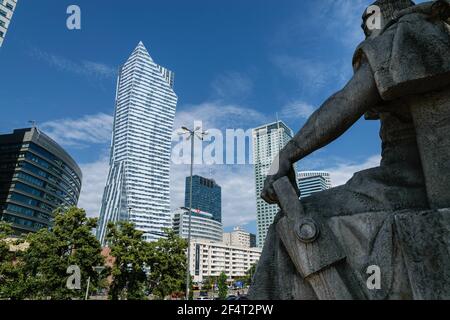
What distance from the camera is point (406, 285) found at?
195cm

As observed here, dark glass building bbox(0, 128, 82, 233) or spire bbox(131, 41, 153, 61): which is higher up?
spire bbox(131, 41, 153, 61)

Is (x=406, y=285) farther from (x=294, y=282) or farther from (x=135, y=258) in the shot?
(x=135, y=258)

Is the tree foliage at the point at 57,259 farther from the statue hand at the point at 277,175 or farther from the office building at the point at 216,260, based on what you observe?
the office building at the point at 216,260

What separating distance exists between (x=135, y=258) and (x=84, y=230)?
4.65m

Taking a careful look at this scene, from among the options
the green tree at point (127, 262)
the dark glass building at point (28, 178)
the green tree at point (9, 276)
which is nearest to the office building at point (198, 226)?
the dark glass building at point (28, 178)

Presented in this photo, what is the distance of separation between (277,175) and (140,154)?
137498mm

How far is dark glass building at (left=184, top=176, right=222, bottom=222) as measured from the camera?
167m

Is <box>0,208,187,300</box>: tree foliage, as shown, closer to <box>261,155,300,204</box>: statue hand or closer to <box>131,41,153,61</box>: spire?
<box>261,155,300,204</box>: statue hand

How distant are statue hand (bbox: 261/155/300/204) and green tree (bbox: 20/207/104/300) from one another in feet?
69.4

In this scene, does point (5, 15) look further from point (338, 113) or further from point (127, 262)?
point (338, 113)

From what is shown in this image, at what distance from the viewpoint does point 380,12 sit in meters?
2.82

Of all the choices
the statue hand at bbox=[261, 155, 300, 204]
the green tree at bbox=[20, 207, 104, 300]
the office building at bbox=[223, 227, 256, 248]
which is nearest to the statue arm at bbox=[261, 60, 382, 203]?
the statue hand at bbox=[261, 155, 300, 204]
